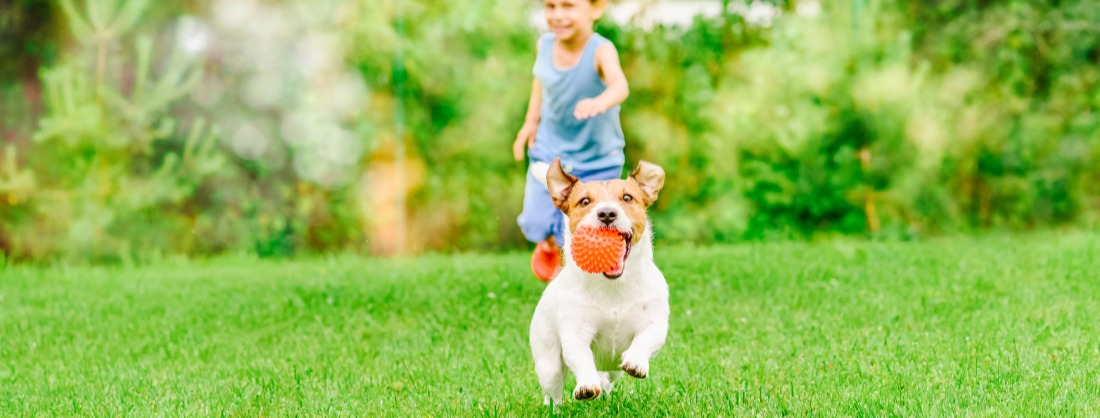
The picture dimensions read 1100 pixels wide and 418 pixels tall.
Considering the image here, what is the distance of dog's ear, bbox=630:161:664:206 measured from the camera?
3.69 metres

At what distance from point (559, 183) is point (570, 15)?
1.92m

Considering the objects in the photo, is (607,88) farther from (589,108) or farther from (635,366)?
(635,366)

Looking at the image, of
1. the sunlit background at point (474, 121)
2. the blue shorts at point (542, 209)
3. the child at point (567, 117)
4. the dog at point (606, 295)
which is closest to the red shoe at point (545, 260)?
the child at point (567, 117)

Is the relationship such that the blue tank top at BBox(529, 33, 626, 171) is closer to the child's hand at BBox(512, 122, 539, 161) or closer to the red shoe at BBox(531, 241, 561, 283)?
the child's hand at BBox(512, 122, 539, 161)

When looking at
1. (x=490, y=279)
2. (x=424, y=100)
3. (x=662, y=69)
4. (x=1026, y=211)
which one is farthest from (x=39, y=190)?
(x=1026, y=211)

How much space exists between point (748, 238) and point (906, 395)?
6104mm

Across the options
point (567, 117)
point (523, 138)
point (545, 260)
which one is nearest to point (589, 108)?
point (523, 138)

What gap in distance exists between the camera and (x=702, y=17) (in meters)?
10.1

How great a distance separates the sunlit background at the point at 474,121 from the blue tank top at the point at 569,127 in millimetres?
3969

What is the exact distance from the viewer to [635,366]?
130 inches

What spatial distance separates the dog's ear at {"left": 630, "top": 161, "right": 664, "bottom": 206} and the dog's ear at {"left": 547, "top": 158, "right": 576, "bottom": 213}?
213 mm

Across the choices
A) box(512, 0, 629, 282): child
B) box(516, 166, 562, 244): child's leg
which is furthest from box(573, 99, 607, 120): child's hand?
box(516, 166, 562, 244): child's leg

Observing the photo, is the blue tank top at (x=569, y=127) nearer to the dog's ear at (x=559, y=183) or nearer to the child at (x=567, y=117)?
the child at (x=567, y=117)

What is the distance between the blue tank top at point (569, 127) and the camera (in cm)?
568
